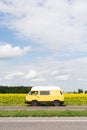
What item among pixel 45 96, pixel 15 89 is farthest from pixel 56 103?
pixel 15 89

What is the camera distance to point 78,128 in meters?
15.2

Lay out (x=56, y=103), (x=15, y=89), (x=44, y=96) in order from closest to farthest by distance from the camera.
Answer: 1. (x=56, y=103)
2. (x=44, y=96)
3. (x=15, y=89)

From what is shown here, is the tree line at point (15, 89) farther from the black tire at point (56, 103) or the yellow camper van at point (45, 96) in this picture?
the black tire at point (56, 103)

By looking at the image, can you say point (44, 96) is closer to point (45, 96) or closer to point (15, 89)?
point (45, 96)

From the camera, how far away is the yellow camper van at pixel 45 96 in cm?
4275

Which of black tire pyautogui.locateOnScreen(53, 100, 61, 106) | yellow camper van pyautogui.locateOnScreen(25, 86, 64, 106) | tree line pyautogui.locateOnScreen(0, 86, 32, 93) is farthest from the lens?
tree line pyautogui.locateOnScreen(0, 86, 32, 93)

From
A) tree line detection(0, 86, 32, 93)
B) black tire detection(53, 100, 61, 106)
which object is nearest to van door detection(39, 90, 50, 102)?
black tire detection(53, 100, 61, 106)

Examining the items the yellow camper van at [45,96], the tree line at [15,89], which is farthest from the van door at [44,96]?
the tree line at [15,89]

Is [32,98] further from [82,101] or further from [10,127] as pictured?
[10,127]

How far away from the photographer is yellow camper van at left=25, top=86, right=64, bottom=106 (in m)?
A: 42.8

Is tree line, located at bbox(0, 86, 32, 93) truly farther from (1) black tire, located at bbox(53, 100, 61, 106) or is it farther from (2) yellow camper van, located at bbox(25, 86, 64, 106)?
(1) black tire, located at bbox(53, 100, 61, 106)

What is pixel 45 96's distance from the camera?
43000 mm

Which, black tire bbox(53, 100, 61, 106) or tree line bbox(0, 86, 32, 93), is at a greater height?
tree line bbox(0, 86, 32, 93)

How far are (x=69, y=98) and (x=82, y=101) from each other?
161 cm
